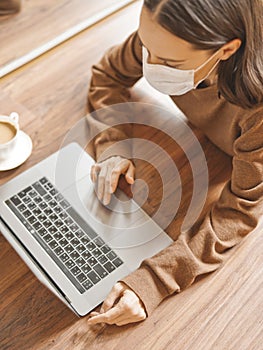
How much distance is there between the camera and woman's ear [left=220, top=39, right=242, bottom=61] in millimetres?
838

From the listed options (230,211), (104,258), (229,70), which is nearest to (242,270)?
(230,211)

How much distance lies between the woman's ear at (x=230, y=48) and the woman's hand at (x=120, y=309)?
0.40m

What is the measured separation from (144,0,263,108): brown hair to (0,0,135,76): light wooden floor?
51 cm

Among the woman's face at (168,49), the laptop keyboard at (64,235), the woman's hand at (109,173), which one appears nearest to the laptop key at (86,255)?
the laptop keyboard at (64,235)

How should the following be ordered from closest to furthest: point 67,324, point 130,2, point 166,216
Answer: point 67,324, point 166,216, point 130,2

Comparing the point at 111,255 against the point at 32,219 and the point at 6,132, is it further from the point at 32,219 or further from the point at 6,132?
the point at 6,132

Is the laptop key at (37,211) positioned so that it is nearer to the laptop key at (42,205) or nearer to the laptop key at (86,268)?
the laptop key at (42,205)

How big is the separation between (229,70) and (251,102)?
64mm

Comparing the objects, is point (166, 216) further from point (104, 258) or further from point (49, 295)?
point (49, 295)

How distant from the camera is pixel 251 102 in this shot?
916 mm

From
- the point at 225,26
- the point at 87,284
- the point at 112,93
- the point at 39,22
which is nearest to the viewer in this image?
the point at 225,26

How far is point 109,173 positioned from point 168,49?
287 millimetres

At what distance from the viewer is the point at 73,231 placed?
0.98 m

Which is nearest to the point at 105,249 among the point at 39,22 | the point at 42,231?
the point at 42,231
